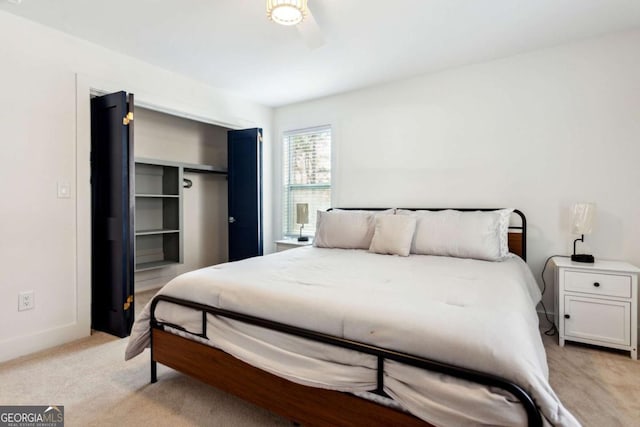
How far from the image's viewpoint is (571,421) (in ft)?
3.10

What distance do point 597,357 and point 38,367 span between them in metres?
3.77

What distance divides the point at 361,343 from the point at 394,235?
5.23 feet

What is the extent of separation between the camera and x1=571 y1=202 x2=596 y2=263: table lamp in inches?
99.6

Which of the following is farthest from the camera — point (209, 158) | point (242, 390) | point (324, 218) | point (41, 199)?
point (209, 158)

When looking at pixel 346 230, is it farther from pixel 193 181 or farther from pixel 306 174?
pixel 193 181

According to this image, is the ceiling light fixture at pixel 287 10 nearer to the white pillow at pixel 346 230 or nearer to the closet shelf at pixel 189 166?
the white pillow at pixel 346 230

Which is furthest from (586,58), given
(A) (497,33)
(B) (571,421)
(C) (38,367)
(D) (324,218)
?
(C) (38,367)

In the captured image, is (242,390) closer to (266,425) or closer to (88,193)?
(266,425)

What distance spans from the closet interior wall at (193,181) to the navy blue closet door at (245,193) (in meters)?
0.68

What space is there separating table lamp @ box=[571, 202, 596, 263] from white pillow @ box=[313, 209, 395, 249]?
1.47 m

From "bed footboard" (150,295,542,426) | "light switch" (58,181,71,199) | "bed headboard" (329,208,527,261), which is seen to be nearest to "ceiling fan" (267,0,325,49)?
"bed footboard" (150,295,542,426)

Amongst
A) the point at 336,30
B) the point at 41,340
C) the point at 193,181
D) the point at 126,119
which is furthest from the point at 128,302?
the point at 336,30

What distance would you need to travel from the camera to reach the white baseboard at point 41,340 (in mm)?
2299

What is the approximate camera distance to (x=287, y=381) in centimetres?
142
